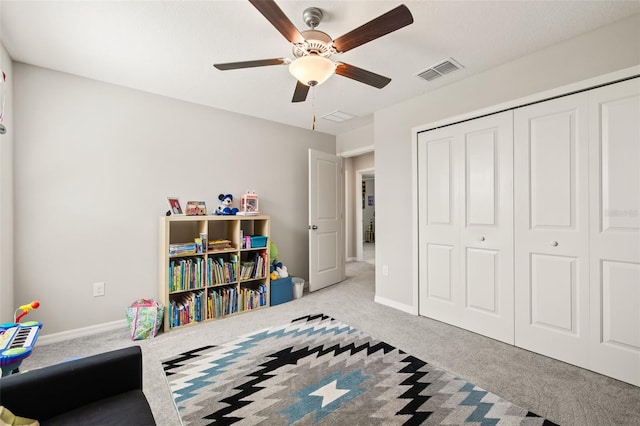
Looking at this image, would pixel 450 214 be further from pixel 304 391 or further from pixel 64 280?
pixel 64 280

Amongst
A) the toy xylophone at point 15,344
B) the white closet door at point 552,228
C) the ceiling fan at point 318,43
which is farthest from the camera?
the white closet door at point 552,228

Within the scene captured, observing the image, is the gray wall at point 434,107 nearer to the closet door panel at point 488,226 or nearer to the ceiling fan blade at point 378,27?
the closet door panel at point 488,226

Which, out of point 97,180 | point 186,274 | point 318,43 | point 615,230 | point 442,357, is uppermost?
point 318,43

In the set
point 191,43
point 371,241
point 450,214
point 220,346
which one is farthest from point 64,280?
point 371,241

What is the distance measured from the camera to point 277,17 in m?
1.44

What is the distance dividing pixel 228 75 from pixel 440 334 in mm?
3158

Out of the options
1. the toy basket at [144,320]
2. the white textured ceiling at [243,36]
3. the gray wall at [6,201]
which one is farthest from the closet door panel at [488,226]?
the gray wall at [6,201]

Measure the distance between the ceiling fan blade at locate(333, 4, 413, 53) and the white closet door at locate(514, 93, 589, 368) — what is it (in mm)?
1564

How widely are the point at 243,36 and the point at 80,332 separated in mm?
3000

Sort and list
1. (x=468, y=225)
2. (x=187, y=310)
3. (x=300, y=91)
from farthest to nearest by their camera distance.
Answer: (x=187, y=310), (x=468, y=225), (x=300, y=91)

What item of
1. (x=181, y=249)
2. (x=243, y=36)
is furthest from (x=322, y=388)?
(x=243, y=36)

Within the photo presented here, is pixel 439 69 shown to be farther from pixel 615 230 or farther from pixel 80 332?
pixel 80 332

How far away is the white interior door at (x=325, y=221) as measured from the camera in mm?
4078

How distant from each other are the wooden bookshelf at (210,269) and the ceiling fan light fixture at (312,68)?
189 cm
